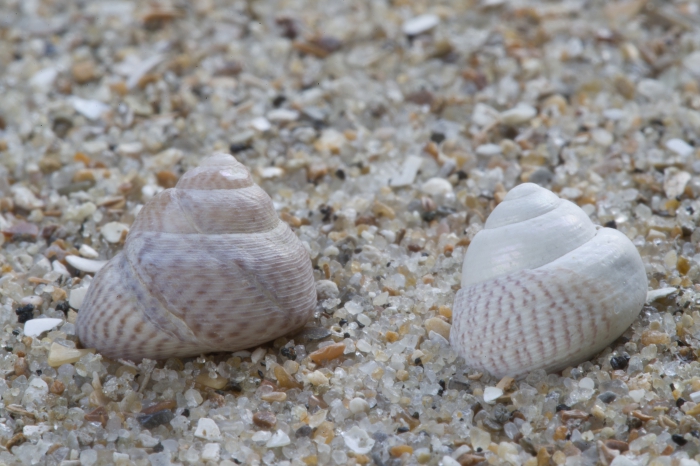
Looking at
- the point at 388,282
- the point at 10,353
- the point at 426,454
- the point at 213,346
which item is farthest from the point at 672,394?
the point at 10,353

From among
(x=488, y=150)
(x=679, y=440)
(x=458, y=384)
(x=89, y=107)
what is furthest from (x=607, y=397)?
(x=89, y=107)

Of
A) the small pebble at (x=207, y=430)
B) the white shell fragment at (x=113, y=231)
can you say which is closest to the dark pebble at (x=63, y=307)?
the white shell fragment at (x=113, y=231)

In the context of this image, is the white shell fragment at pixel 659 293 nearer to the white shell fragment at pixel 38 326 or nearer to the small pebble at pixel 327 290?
the small pebble at pixel 327 290

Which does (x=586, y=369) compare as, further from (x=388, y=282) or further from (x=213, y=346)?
(x=213, y=346)

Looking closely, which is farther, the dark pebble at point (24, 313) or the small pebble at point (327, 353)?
the dark pebble at point (24, 313)

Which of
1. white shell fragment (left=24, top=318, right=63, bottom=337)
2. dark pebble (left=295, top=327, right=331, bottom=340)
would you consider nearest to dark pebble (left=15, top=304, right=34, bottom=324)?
white shell fragment (left=24, top=318, right=63, bottom=337)

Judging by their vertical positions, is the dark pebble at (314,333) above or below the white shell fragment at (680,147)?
above
